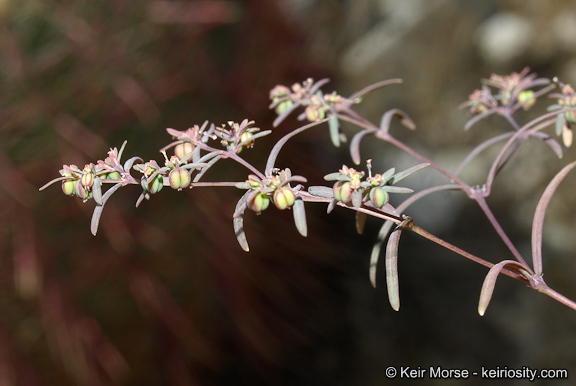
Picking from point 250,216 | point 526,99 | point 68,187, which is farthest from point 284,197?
point 250,216

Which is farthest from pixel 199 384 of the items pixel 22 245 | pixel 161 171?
pixel 161 171

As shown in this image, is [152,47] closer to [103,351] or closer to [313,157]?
[313,157]

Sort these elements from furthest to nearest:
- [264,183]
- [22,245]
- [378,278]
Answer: [378,278] → [22,245] → [264,183]

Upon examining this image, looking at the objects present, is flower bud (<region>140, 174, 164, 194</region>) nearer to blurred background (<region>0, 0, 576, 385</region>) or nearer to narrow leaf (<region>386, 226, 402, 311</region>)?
narrow leaf (<region>386, 226, 402, 311</region>)

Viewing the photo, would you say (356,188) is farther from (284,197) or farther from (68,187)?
(68,187)

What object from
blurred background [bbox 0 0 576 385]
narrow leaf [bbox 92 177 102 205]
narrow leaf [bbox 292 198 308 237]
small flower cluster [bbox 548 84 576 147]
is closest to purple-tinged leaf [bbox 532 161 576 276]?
small flower cluster [bbox 548 84 576 147]

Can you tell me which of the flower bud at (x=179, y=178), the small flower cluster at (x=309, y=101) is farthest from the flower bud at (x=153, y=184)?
the small flower cluster at (x=309, y=101)
